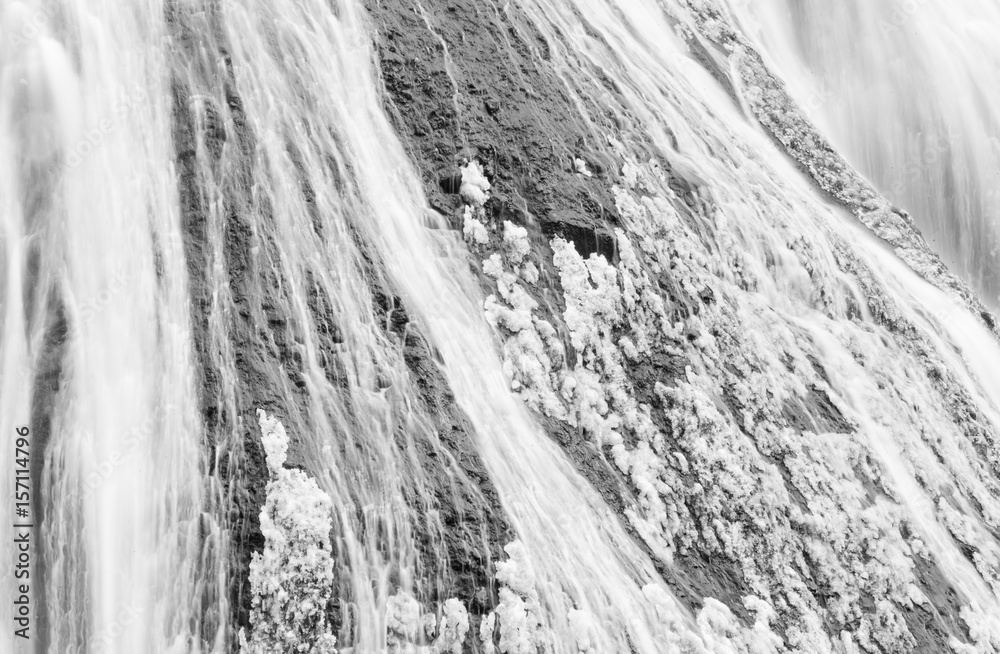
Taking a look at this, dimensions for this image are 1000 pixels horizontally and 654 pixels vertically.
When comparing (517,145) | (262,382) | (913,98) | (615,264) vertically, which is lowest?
(262,382)

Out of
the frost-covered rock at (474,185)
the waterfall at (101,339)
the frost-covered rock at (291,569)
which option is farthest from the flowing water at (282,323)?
the frost-covered rock at (474,185)

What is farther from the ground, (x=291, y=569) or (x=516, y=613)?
(x=516, y=613)

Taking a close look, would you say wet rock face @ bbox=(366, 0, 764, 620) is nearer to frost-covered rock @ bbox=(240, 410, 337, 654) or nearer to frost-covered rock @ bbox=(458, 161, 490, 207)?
frost-covered rock @ bbox=(458, 161, 490, 207)

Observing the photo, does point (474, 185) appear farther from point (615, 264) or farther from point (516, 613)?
point (516, 613)

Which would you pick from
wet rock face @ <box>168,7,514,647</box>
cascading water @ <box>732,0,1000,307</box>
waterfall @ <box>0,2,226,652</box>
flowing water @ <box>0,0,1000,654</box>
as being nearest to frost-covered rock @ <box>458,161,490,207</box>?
flowing water @ <box>0,0,1000,654</box>

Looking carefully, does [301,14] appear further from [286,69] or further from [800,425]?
[800,425]

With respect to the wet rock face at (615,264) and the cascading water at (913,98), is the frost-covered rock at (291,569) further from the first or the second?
the cascading water at (913,98)

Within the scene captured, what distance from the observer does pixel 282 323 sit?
31.9 ft

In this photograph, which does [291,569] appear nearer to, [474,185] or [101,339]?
[101,339]

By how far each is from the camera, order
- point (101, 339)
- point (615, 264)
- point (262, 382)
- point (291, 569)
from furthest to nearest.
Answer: point (615, 264), point (101, 339), point (262, 382), point (291, 569)

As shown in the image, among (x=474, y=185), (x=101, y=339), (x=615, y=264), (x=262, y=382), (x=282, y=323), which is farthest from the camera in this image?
(x=474, y=185)

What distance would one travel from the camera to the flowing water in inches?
340

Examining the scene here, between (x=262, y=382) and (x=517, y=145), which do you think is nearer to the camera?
(x=262, y=382)

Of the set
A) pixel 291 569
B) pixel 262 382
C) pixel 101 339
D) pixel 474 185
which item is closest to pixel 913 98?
pixel 474 185
